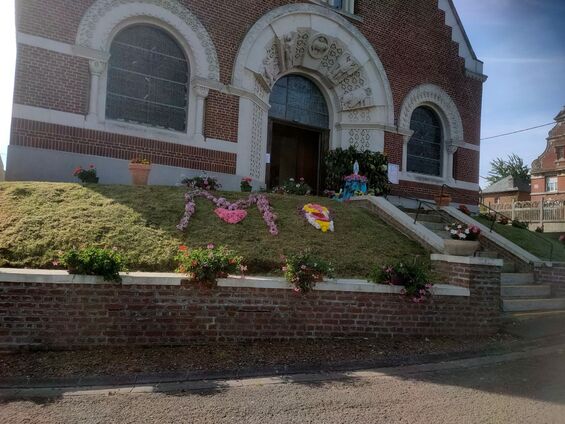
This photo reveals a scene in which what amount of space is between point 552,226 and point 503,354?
751 inches

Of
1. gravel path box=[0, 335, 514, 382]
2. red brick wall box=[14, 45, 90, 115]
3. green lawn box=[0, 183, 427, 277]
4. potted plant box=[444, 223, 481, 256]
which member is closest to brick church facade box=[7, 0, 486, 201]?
red brick wall box=[14, 45, 90, 115]

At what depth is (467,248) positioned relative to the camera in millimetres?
7410

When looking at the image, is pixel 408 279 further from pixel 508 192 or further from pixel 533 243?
pixel 508 192

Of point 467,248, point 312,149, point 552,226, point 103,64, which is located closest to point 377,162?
point 312,149

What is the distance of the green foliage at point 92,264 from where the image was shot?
5531 millimetres

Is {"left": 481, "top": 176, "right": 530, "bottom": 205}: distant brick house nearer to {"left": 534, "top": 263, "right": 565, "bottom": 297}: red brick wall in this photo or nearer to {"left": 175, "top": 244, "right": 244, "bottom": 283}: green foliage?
{"left": 534, "top": 263, "right": 565, "bottom": 297}: red brick wall

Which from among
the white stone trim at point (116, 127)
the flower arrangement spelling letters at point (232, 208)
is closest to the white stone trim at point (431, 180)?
the white stone trim at point (116, 127)

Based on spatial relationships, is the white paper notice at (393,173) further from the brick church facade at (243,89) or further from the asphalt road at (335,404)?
the asphalt road at (335,404)

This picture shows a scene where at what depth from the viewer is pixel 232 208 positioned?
8398 mm

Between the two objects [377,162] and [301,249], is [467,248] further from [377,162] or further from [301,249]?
[377,162]

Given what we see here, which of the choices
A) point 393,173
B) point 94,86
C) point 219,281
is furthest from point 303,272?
point 393,173

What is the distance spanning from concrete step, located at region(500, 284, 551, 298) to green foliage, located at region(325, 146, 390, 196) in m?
5.79

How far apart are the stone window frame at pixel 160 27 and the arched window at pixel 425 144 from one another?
7771mm

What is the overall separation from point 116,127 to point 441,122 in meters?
11.7
